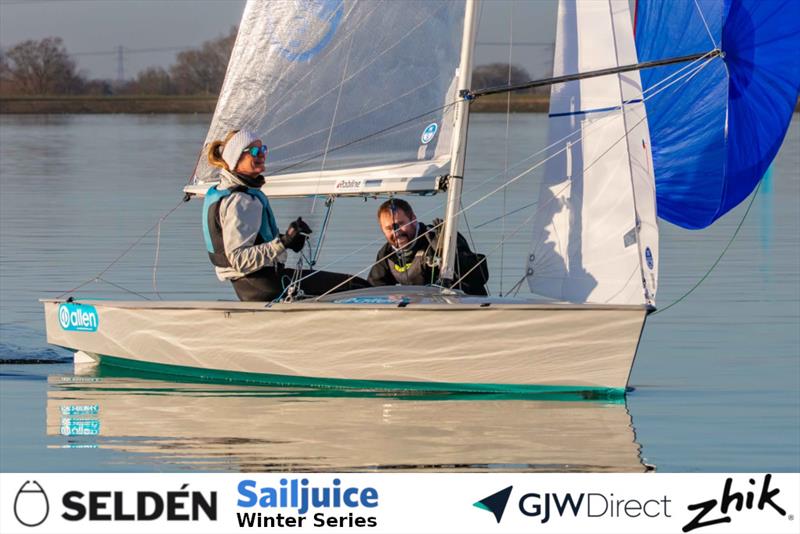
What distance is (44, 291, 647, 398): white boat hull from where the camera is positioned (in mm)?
9641

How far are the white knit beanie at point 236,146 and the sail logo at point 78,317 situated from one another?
1.36 m

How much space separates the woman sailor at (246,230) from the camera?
10.5 m

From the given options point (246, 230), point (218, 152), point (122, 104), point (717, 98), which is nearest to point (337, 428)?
point (246, 230)

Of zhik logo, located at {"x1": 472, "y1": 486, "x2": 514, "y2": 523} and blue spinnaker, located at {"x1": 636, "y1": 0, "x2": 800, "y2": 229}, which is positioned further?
blue spinnaker, located at {"x1": 636, "y1": 0, "x2": 800, "y2": 229}

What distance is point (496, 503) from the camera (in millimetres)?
7531

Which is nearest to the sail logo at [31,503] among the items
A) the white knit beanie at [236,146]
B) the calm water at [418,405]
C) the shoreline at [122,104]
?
the calm water at [418,405]

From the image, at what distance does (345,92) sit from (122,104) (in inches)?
3097

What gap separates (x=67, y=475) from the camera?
8.02 metres

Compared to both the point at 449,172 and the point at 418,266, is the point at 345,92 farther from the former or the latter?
the point at 418,266

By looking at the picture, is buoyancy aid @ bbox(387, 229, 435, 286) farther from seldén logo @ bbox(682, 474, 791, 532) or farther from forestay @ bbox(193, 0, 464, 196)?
seldén logo @ bbox(682, 474, 791, 532)

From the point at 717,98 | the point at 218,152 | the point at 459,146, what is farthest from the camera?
the point at 717,98

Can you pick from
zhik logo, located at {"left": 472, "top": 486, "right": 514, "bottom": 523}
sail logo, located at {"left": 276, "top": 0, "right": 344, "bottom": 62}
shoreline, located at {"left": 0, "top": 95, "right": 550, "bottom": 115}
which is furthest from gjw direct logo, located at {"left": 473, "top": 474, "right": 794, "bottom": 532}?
shoreline, located at {"left": 0, "top": 95, "right": 550, "bottom": 115}

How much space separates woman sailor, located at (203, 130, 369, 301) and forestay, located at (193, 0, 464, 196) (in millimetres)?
301

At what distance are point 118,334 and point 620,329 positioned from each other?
11.0ft
